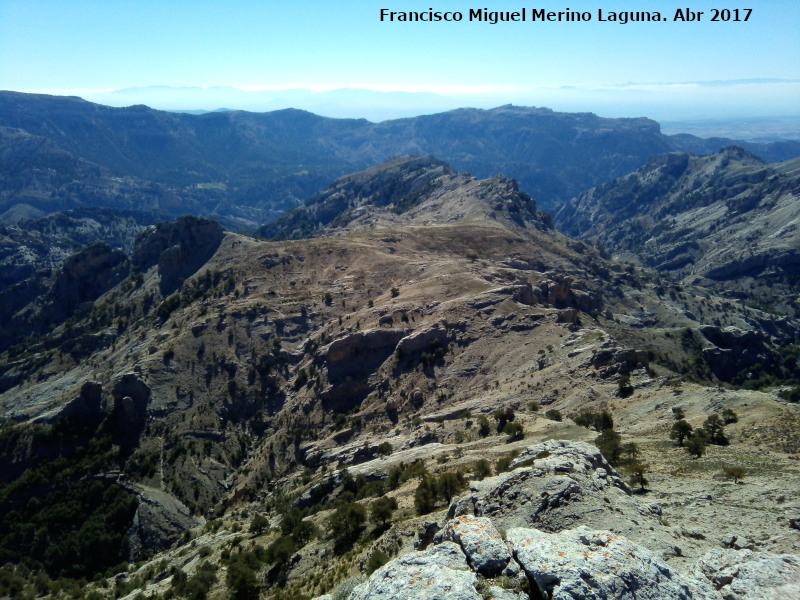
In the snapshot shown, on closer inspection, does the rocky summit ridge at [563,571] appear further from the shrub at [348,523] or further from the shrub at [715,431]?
the shrub at [715,431]

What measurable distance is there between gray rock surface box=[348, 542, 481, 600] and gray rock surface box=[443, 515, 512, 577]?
349mm

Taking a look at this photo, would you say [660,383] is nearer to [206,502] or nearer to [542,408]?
[542,408]

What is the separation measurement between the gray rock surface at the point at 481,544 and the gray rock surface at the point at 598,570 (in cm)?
49

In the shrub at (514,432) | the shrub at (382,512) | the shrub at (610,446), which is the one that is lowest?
the shrub at (514,432)

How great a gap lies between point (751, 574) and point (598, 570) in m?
5.84

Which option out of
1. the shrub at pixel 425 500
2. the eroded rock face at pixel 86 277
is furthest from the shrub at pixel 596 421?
the eroded rock face at pixel 86 277

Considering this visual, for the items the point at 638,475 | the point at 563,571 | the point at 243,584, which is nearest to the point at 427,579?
the point at 563,571

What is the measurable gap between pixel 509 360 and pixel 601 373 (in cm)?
1217

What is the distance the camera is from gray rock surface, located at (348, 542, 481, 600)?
14352 mm

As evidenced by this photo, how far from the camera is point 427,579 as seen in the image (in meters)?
14.9

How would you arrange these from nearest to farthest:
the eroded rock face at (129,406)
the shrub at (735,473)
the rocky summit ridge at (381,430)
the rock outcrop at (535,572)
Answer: the rock outcrop at (535,572) < the rocky summit ridge at (381,430) < the shrub at (735,473) < the eroded rock face at (129,406)

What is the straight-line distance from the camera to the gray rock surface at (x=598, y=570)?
1416cm

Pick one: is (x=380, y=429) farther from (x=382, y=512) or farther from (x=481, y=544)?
(x=481, y=544)

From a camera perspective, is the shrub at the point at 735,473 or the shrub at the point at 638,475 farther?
the shrub at the point at 638,475
